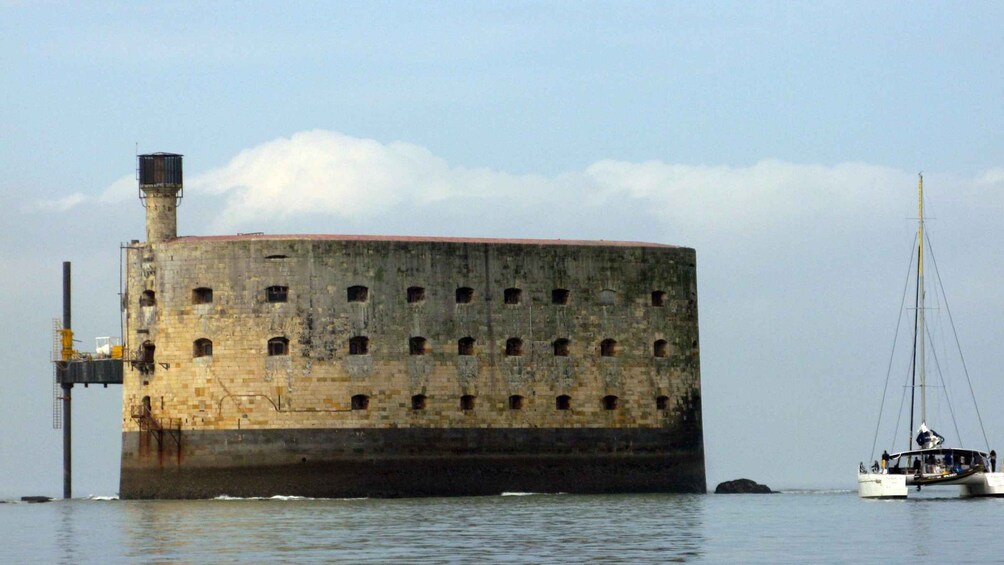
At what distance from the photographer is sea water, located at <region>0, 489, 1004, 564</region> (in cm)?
3381

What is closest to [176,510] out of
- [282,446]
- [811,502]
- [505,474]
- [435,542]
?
[282,446]

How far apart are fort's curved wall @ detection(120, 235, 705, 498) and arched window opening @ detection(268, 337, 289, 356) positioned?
66mm

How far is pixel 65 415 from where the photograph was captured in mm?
56625

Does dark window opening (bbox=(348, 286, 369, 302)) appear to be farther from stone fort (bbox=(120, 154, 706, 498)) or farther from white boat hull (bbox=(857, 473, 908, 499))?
white boat hull (bbox=(857, 473, 908, 499))

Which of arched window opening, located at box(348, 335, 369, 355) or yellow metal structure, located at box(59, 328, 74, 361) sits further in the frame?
yellow metal structure, located at box(59, 328, 74, 361)

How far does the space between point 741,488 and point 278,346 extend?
17.0 meters

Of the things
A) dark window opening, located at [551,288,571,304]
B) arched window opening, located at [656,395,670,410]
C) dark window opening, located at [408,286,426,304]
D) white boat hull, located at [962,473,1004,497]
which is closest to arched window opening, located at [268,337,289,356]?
dark window opening, located at [408,286,426,304]

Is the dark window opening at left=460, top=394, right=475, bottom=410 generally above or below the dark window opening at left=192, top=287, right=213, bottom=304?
below

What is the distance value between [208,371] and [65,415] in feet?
20.2

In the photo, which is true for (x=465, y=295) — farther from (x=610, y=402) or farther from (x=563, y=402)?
(x=610, y=402)

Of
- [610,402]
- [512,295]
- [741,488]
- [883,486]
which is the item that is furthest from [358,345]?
[741,488]

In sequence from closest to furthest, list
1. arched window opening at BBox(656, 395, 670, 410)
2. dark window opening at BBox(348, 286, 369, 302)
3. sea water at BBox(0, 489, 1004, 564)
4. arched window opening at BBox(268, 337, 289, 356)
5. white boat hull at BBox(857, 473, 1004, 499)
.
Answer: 1. sea water at BBox(0, 489, 1004, 564)
2. arched window opening at BBox(268, 337, 289, 356)
3. white boat hull at BBox(857, 473, 1004, 499)
4. dark window opening at BBox(348, 286, 369, 302)
5. arched window opening at BBox(656, 395, 670, 410)

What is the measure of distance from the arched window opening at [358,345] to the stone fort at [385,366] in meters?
0.05

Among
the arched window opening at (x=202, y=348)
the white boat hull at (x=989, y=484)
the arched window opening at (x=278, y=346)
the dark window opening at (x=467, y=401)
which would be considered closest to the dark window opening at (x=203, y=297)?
the arched window opening at (x=202, y=348)
